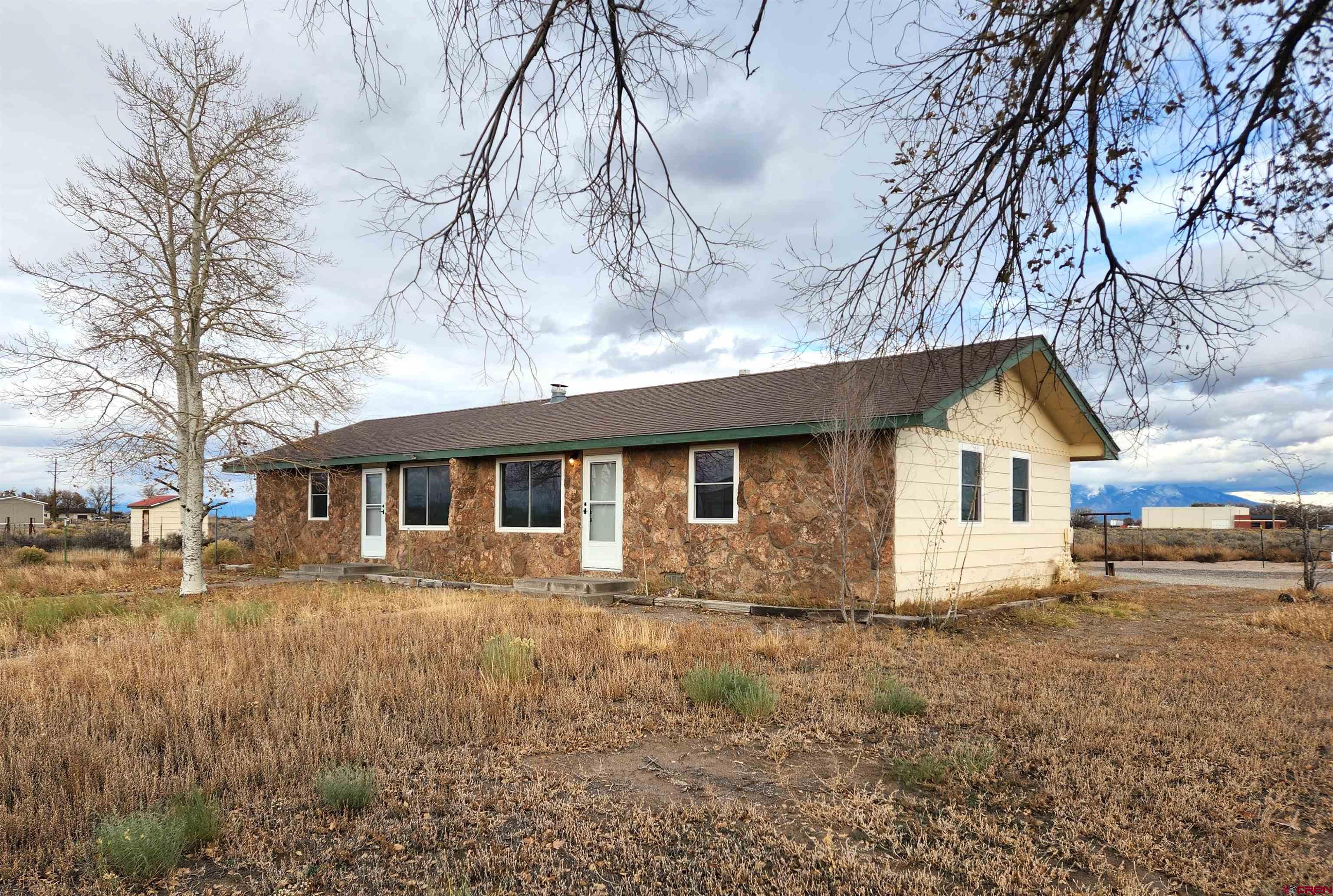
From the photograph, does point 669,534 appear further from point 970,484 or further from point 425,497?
point 425,497

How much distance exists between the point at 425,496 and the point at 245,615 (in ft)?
28.2

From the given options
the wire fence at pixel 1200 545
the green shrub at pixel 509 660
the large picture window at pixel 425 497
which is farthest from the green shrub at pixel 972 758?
the wire fence at pixel 1200 545

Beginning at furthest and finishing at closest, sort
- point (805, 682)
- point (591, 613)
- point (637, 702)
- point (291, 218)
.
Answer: point (291, 218) < point (591, 613) < point (805, 682) < point (637, 702)

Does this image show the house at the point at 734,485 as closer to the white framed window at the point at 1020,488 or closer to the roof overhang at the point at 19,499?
the white framed window at the point at 1020,488

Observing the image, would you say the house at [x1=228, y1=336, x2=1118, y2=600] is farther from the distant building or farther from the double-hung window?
the distant building

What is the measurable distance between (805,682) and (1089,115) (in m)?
4.51

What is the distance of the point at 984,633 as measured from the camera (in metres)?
10.6

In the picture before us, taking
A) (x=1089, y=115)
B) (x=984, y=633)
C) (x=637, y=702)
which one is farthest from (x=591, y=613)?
(x=1089, y=115)

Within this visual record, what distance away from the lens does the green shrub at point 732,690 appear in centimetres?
591

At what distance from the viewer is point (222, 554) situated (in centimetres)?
2309

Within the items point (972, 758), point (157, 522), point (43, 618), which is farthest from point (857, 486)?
point (157, 522)

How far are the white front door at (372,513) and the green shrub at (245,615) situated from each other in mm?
8676

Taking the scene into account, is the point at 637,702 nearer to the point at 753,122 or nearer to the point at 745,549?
the point at 753,122

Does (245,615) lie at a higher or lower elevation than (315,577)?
higher
